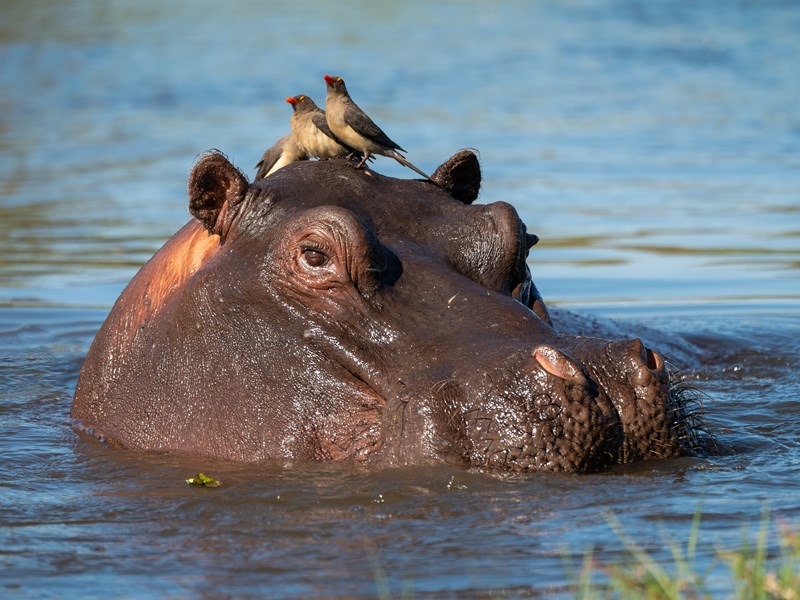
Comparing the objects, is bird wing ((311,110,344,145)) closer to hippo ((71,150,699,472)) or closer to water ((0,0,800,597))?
hippo ((71,150,699,472))

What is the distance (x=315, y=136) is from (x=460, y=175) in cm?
83

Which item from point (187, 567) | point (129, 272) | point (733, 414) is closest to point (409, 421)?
point (187, 567)

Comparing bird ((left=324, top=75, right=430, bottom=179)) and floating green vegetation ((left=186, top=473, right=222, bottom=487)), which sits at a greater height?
bird ((left=324, top=75, right=430, bottom=179))

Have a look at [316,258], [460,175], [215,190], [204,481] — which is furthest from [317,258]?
[460,175]

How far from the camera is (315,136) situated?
682cm

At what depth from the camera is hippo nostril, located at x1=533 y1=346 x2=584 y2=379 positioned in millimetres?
4816

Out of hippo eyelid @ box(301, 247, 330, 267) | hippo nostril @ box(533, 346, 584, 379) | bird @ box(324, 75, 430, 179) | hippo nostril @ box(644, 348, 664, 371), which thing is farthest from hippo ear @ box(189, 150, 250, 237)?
hippo nostril @ box(644, 348, 664, 371)

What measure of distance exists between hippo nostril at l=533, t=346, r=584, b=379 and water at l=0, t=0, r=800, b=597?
38 cm

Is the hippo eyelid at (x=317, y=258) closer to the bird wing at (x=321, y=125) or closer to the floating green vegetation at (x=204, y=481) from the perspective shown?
the floating green vegetation at (x=204, y=481)

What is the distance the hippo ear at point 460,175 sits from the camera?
6320 mm

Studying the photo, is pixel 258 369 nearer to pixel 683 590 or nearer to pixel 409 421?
pixel 409 421

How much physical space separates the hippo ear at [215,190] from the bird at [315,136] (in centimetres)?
101

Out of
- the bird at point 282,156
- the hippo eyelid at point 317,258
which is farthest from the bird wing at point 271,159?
the hippo eyelid at point 317,258

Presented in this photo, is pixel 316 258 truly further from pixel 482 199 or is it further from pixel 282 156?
pixel 482 199
